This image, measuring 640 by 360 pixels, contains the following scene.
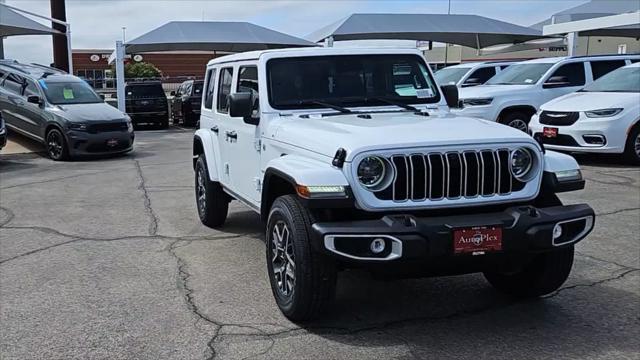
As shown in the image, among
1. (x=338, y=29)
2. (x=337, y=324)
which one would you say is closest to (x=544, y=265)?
(x=337, y=324)

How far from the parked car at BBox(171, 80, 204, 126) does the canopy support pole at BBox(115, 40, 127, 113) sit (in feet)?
6.87

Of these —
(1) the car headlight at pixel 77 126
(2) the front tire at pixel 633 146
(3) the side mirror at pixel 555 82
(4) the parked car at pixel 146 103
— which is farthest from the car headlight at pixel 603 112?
(4) the parked car at pixel 146 103

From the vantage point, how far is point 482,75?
57.6 feet

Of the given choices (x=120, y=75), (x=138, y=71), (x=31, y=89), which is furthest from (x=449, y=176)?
(x=138, y=71)

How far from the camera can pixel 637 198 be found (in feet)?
28.5

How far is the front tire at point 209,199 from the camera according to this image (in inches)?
276

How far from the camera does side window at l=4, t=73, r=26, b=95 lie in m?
15.6

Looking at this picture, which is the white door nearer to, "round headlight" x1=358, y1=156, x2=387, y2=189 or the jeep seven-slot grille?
"round headlight" x1=358, y1=156, x2=387, y2=189

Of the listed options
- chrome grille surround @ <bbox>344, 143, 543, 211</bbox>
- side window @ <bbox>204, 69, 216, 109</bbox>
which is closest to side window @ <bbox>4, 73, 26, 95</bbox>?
side window @ <bbox>204, 69, 216, 109</bbox>

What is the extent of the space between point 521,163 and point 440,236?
0.90 metres

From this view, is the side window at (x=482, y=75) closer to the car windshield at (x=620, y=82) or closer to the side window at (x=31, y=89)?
the car windshield at (x=620, y=82)

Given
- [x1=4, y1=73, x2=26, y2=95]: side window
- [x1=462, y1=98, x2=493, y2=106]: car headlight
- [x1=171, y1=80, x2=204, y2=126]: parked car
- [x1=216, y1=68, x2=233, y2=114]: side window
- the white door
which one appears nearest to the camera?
the white door

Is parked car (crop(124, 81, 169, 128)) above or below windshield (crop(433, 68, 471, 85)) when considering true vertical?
below

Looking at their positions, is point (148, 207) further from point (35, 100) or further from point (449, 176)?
point (35, 100)
